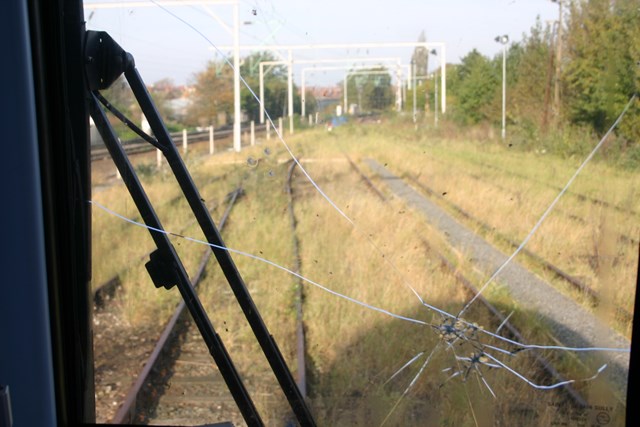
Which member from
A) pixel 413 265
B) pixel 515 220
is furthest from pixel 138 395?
pixel 515 220

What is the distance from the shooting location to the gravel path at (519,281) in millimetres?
2281

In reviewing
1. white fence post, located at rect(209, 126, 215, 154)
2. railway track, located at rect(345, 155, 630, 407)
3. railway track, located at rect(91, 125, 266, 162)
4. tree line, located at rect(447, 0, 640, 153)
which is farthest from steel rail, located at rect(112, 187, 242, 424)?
tree line, located at rect(447, 0, 640, 153)

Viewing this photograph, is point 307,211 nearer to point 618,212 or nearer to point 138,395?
point 618,212

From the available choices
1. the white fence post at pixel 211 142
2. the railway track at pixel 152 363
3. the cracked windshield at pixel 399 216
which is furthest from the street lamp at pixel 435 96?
the white fence post at pixel 211 142

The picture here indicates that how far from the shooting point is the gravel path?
7.48 ft

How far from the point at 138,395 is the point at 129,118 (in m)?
2.21

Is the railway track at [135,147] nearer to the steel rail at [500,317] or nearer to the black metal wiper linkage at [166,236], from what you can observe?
the black metal wiper linkage at [166,236]

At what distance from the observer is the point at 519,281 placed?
302 cm

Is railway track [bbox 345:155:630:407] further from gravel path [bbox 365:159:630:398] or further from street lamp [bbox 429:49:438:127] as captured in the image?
street lamp [bbox 429:49:438:127]

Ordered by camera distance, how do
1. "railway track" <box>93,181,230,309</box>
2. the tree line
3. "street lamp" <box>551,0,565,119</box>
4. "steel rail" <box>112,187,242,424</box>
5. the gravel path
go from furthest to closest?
"steel rail" <box>112,187,242,424</box>, "railway track" <box>93,181,230,309</box>, the gravel path, "street lamp" <box>551,0,565,119</box>, the tree line

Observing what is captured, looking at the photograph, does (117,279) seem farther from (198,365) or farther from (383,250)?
(198,365)

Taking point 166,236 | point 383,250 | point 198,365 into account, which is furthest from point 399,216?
point 198,365

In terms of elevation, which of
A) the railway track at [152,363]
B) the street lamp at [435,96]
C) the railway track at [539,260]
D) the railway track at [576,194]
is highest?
the street lamp at [435,96]

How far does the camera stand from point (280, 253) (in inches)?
106
